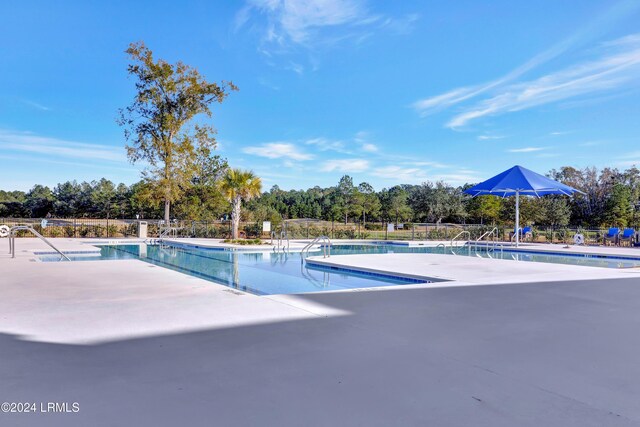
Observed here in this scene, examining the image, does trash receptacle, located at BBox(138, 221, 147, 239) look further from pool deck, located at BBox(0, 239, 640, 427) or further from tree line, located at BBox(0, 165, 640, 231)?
pool deck, located at BBox(0, 239, 640, 427)

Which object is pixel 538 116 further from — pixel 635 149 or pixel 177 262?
pixel 177 262

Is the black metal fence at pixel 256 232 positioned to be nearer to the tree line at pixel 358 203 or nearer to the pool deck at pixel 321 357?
the tree line at pixel 358 203

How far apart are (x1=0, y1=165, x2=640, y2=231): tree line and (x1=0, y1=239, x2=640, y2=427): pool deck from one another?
1988 cm

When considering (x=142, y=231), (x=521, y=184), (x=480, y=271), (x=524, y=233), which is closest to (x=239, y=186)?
(x=142, y=231)

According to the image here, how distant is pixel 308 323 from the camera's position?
13.5ft

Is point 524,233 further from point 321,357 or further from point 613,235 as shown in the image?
point 321,357

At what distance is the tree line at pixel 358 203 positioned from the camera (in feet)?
90.9

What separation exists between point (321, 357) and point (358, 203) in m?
39.1

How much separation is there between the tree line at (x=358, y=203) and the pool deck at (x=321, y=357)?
19885mm

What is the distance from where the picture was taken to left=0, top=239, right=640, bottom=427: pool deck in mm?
2246

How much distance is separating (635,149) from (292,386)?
32.8 metres

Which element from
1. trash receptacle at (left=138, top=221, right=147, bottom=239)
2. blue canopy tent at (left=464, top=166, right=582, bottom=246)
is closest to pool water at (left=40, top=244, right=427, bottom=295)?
blue canopy tent at (left=464, top=166, right=582, bottom=246)

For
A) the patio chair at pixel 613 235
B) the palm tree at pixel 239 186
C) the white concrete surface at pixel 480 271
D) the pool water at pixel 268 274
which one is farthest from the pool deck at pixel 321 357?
the patio chair at pixel 613 235

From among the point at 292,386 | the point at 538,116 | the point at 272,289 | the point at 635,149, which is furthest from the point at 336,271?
the point at 635,149
